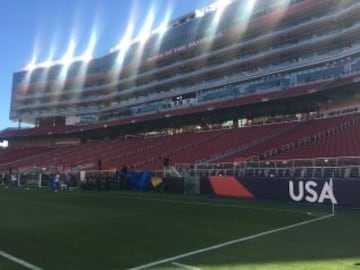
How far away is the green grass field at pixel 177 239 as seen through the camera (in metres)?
8.09

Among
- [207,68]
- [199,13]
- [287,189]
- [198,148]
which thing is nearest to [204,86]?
[207,68]

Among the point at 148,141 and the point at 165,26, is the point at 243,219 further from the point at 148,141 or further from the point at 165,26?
the point at 165,26

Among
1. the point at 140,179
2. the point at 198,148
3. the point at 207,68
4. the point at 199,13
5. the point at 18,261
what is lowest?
the point at 18,261

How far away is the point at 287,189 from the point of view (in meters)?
21.0

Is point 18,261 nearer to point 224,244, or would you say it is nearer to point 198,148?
point 224,244

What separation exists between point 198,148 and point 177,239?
103ft

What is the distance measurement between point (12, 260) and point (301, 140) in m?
26.7

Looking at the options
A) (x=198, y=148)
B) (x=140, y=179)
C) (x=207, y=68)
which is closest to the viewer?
(x=140, y=179)

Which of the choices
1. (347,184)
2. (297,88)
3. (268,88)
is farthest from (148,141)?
(347,184)

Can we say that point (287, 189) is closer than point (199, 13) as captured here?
Yes

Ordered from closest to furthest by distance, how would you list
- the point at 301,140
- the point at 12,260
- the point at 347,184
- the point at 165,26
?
the point at 12,260, the point at 347,184, the point at 301,140, the point at 165,26

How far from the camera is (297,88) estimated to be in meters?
42.5

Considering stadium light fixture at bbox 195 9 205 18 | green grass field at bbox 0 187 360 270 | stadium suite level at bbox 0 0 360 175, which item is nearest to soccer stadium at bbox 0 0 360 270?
green grass field at bbox 0 187 360 270

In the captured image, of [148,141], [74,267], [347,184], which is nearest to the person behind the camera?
[74,267]
